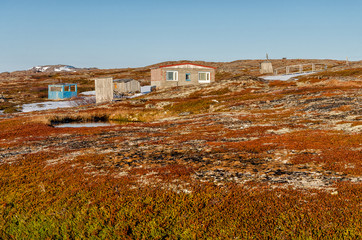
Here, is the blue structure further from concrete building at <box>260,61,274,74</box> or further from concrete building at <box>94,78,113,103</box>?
concrete building at <box>260,61,274,74</box>

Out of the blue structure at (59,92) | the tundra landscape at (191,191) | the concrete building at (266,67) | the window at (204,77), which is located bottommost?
the tundra landscape at (191,191)

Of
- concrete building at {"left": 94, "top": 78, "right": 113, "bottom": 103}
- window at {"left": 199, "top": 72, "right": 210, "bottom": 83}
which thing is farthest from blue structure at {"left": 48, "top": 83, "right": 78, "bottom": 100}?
window at {"left": 199, "top": 72, "right": 210, "bottom": 83}

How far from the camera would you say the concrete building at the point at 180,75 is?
9369 centimetres

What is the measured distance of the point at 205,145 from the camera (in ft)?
49.5

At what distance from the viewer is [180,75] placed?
93.8 meters

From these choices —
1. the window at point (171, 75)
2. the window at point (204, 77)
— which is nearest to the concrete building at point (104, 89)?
the window at point (171, 75)

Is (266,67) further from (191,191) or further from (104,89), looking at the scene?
(191,191)

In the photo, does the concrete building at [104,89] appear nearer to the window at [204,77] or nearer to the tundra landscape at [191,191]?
the window at [204,77]

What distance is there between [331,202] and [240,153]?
18.8ft

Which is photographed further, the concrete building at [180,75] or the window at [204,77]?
the window at [204,77]

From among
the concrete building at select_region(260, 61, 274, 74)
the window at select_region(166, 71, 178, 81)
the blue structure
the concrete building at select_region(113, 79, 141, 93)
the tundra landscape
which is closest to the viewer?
the tundra landscape

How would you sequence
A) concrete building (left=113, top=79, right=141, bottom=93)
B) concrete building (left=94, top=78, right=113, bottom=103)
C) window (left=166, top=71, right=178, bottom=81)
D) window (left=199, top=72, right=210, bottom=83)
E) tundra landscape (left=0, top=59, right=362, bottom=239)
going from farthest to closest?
1. concrete building (left=113, top=79, right=141, bottom=93)
2. window (left=199, top=72, right=210, bottom=83)
3. window (left=166, top=71, right=178, bottom=81)
4. concrete building (left=94, top=78, right=113, bottom=103)
5. tundra landscape (left=0, top=59, right=362, bottom=239)

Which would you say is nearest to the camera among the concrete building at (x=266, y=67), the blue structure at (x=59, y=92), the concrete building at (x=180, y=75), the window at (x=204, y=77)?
the blue structure at (x=59, y=92)

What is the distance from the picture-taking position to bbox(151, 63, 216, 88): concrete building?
307ft
